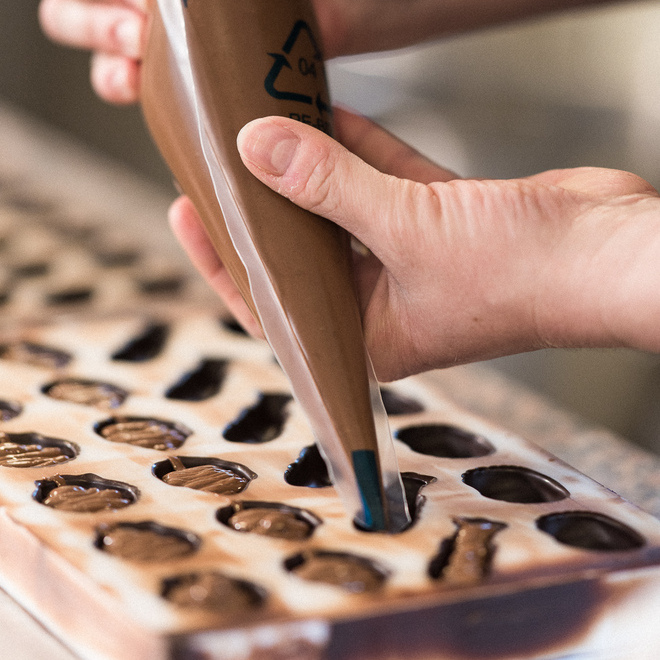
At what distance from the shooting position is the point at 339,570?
0.41 m

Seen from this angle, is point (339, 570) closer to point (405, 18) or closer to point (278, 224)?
point (278, 224)

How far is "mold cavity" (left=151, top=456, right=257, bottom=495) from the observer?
504 millimetres

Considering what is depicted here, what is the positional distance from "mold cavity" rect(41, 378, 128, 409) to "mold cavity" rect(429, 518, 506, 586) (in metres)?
0.30

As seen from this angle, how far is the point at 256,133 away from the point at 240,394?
260 millimetres

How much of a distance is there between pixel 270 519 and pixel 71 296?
1.64ft

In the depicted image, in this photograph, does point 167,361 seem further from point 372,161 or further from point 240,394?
point 372,161

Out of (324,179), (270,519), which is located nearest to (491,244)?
(324,179)

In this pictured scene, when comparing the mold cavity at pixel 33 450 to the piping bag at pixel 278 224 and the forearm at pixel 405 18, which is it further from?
the forearm at pixel 405 18

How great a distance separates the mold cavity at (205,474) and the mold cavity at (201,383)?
125 mm

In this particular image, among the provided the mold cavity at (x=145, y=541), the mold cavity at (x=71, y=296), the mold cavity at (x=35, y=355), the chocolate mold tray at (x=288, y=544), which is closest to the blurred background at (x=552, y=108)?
the mold cavity at (x=71, y=296)

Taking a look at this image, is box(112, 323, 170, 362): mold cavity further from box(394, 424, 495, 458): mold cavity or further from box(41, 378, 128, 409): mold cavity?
box(394, 424, 495, 458): mold cavity

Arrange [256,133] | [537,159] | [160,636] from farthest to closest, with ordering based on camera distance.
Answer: [537,159]
[256,133]
[160,636]

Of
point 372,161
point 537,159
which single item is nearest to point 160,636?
point 372,161

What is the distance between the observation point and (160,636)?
1.18ft
